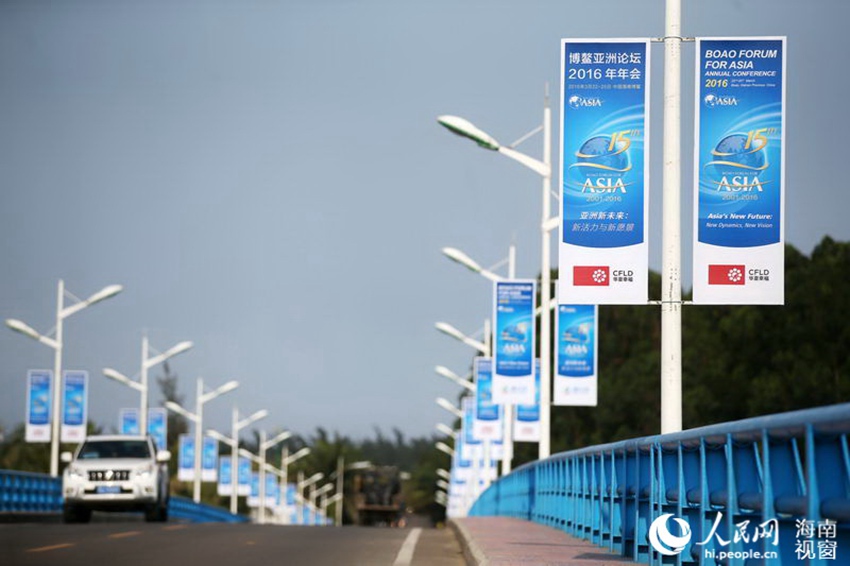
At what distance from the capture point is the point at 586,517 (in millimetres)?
19797

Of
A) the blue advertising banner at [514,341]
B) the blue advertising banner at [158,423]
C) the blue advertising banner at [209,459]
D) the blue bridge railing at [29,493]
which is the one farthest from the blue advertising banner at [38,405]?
the blue advertising banner at [209,459]

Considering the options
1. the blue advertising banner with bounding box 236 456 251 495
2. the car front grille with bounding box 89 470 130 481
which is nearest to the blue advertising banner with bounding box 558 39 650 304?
the car front grille with bounding box 89 470 130 481

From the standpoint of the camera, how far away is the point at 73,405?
53.3 metres

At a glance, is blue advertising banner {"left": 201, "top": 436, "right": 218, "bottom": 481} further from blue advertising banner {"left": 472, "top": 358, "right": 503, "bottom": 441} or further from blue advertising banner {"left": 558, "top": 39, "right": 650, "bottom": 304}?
blue advertising banner {"left": 558, "top": 39, "right": 650, "bottom": 304}

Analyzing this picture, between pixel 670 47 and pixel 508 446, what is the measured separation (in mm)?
37916

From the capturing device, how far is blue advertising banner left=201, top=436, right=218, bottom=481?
297 feet

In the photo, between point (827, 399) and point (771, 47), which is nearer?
point (771, 47)

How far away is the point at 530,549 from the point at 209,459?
75.5 metres

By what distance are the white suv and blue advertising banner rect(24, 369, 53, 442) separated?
1458 centimetres

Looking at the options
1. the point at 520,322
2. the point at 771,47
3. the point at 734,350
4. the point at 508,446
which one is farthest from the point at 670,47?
the point at 734,350

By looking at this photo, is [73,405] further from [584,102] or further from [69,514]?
[584,102]

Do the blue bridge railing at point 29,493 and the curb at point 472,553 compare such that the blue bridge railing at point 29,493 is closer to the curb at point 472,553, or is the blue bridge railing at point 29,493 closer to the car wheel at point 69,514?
the car wheel at point 69,514

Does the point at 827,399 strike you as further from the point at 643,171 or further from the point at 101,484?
the point at 643,171

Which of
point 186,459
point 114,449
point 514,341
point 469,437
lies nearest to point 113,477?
point 114,449
